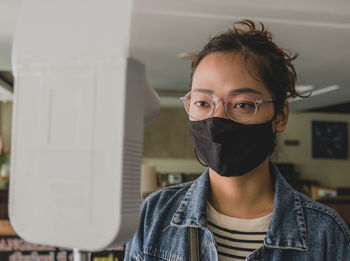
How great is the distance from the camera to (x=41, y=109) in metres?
0.50

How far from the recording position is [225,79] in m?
0.92

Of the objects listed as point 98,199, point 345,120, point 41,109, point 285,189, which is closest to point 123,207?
point 98,199

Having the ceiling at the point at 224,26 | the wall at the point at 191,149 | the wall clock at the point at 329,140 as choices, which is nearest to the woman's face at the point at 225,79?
the ceiling at the point at 224,26

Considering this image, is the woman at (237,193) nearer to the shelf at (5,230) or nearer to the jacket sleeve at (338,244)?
A: the jacket sleeve at (338,244)

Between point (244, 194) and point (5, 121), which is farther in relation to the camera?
point (5, 121)

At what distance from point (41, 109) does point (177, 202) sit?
1.96ft

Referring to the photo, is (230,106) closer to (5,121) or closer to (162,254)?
(162,254)

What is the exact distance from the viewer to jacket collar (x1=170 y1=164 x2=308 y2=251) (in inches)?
35.8

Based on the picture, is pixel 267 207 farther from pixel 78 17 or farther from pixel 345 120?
pixel 345 120

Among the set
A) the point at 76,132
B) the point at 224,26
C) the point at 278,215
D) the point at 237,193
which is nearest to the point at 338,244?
the point at 278,215

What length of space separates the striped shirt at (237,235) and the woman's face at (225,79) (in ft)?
0.83

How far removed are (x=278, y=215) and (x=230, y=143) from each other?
211 millimetres

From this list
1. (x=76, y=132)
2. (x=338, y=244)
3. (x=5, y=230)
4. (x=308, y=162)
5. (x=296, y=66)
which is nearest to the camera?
(x=76, y=132)

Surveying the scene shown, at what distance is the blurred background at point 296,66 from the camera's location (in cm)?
365
